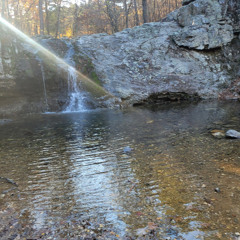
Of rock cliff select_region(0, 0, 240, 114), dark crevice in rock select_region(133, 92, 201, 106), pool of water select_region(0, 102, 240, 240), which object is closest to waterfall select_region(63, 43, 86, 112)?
rock cliff select_region(0, 0, 240, 114)

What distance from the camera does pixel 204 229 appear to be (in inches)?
102

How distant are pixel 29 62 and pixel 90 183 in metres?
12.6

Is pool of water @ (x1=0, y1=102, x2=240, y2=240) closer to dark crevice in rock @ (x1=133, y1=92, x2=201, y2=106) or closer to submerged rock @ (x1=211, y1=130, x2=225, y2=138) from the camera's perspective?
submerged rock @ (x1=211, y1=130, x2=225, y2=138)

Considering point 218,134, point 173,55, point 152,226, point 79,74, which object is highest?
point 173,55

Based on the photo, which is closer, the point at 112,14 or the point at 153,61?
the point at 153,61

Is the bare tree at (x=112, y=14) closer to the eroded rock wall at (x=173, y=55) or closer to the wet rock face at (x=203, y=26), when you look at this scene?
the eroded rock wall at (x=173, y=55)

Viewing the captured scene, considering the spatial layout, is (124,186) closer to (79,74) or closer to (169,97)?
(79,74)

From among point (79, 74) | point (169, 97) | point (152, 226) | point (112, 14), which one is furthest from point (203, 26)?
point (152, 226)

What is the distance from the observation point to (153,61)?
17.4m

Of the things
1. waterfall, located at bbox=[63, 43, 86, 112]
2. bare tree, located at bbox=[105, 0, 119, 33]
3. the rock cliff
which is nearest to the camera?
the rock cliff

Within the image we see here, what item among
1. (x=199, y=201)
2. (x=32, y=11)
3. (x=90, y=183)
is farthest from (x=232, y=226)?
(x=32, y=11)

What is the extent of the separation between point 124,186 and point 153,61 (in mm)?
14984

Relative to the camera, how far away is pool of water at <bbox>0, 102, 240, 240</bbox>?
271cm

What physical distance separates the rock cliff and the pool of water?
790cm
